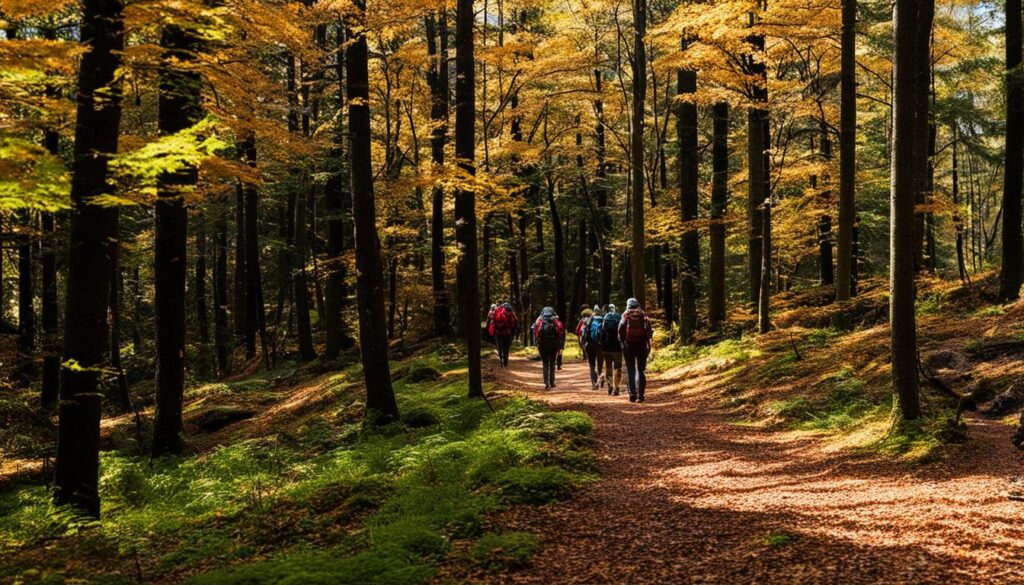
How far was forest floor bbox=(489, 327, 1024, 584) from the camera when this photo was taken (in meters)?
4.66

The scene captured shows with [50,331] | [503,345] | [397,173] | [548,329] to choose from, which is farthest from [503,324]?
[50,331]

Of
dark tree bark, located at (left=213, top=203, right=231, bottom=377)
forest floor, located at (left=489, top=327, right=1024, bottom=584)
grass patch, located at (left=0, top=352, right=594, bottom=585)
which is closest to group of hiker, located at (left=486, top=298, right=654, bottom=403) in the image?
grass patch, located at (left=0, top=352, right=594, bottom=585)

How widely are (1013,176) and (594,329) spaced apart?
9.85 m

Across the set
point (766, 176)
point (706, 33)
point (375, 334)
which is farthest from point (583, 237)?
point (375, 334)

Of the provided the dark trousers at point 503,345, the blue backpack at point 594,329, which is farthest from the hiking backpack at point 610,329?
the dark trousers at point 503,345

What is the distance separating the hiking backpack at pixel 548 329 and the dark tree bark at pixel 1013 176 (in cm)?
956

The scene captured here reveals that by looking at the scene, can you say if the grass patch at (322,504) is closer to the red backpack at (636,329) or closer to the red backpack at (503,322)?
the red backpack at (636,329)

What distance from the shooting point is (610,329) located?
46.0ft

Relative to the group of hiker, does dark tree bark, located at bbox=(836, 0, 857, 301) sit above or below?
above

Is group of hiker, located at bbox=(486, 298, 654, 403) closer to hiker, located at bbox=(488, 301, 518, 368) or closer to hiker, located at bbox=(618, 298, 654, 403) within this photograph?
hiker, located at bbox=(618, 298, 654, 403)

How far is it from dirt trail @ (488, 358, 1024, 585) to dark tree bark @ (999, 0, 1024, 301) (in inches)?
291

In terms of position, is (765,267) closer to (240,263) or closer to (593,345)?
(593,345)

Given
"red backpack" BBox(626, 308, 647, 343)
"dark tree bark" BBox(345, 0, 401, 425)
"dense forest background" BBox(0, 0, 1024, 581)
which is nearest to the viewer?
"dense forest background" BBox(0, 0, 1024, 581)

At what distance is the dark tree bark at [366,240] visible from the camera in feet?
36.6
